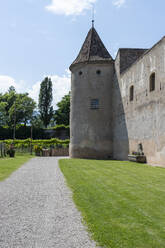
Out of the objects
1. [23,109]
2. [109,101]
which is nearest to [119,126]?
[109,101]

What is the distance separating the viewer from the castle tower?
25531 mm

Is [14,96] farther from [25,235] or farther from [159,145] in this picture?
[25,235]

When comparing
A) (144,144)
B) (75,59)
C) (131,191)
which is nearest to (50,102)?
(75,59)

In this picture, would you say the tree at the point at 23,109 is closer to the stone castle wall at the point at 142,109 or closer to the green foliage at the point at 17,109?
the green foliage at the point at 17,109

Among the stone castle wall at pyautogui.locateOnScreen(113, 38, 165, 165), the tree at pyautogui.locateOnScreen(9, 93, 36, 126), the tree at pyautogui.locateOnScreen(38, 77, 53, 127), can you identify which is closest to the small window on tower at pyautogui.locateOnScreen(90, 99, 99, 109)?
the stone castle wall at pyautogui.locateOnScreen(113, 38, 165, 165)

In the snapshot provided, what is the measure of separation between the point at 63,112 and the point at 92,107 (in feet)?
115

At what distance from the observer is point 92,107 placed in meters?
25.8

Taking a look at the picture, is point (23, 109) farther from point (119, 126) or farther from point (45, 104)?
point (119, 126)

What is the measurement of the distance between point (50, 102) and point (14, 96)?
10108 millimetres

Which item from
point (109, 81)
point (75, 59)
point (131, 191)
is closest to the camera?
point (131, 191)

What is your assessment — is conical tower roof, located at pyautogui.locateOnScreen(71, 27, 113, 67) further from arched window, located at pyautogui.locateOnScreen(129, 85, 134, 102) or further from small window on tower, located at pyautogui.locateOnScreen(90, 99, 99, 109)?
arched window, located at pyautogui.locateOnScreen(129, 85, 134, 102)

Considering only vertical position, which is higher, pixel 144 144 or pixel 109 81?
pixel 109 81

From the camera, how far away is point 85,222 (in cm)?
468

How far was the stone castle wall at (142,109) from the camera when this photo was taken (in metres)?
15.1
